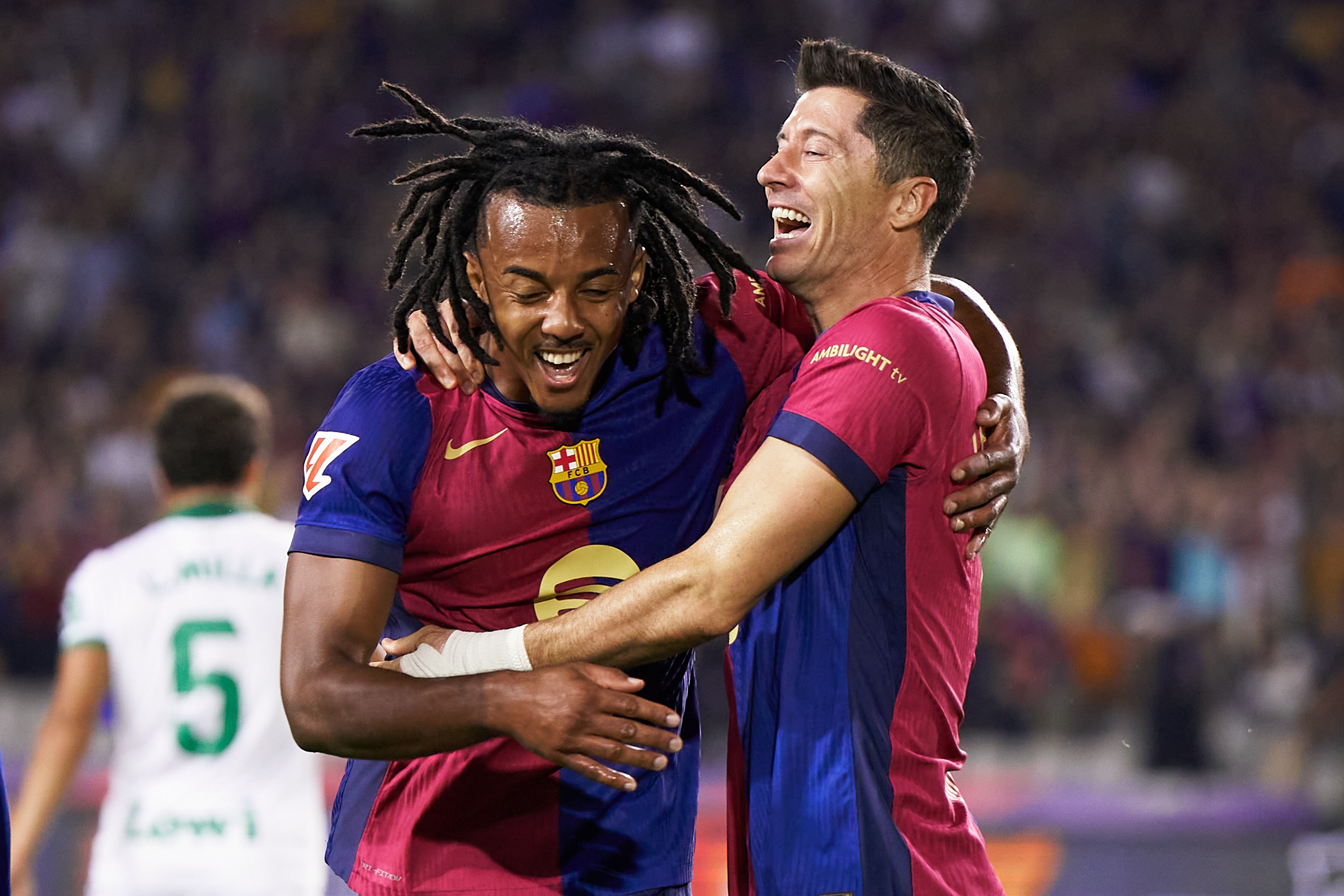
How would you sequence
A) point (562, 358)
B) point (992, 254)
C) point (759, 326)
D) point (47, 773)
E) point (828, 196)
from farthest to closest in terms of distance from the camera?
point (992, 254) < point (47, 773) < point (759, 326) < point (828, 196) < point (562, 358)

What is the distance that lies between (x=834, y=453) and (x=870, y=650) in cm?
38

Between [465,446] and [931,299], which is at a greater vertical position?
[931,299]

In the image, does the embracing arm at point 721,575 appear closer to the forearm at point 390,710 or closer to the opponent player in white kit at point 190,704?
the forearm at point 390,710

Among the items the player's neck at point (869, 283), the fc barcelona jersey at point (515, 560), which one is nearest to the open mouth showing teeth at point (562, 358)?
the fc barcelona jersey at point (515, 560)

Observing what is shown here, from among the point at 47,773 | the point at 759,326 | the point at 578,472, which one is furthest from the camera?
the point at 47,773

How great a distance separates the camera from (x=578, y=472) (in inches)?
115

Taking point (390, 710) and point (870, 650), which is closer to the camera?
point (390, 710)

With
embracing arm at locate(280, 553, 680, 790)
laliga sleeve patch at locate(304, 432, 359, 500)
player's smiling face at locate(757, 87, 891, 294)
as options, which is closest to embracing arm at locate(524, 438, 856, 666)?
embracing arm at locate(280, 553, 680, 790)

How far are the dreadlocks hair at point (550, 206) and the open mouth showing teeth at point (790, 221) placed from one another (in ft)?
0.36

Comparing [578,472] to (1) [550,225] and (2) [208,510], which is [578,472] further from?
(2) [208,510]

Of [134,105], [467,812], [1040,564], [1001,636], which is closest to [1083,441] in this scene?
[1040,564]

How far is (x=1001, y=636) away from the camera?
7.74 m

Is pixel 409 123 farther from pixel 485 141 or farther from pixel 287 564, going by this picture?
pixel 287 564

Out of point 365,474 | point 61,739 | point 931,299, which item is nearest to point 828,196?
point 931,299
